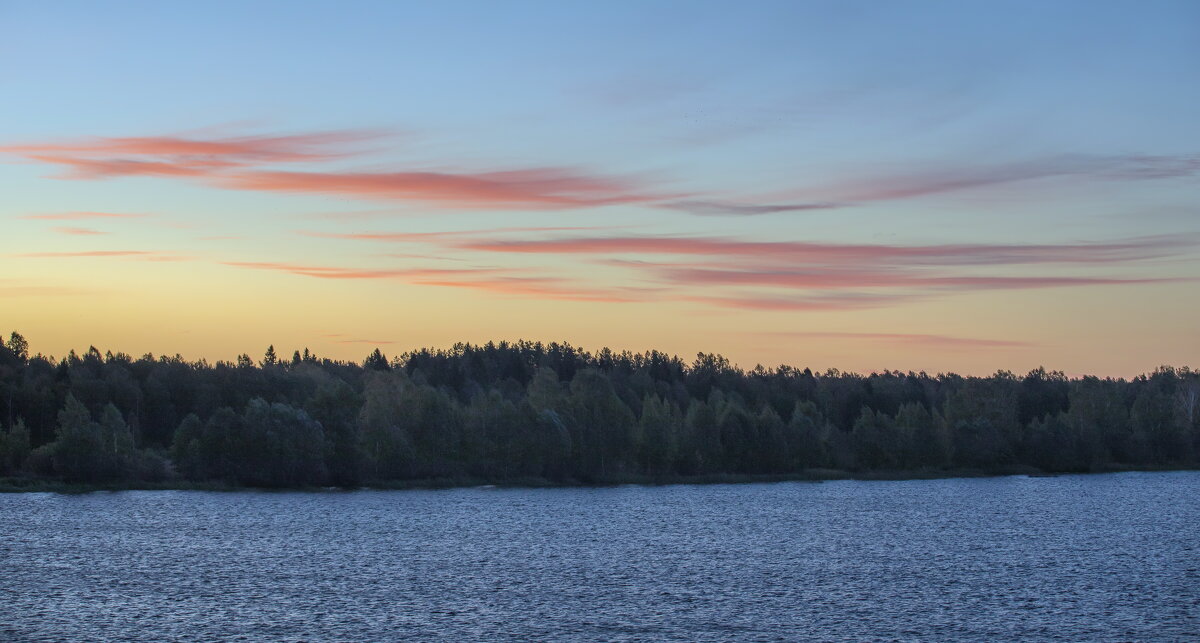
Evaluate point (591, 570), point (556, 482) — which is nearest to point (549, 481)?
point (556, 482)

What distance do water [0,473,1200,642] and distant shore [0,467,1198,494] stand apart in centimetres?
698

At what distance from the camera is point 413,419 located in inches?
4729

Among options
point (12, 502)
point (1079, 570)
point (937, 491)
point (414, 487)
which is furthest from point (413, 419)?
point (1079, 570)

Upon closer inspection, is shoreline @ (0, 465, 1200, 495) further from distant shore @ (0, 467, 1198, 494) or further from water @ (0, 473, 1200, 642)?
water @ (0, 473, 1200, 642)

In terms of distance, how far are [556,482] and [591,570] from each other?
211 ft

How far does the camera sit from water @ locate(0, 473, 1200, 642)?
41.1 metres

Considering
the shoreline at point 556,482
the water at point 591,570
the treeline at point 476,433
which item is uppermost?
the treeline at point 476,433

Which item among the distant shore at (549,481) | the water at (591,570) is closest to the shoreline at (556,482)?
the distant shore at (549,481)

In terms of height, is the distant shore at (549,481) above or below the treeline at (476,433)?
below

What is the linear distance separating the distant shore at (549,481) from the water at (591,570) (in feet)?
22.9

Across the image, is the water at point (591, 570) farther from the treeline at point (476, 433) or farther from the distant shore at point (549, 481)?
the treeline at point (476, 433)

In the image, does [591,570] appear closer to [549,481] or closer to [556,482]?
[549,481]

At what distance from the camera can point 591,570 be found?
55.6 m

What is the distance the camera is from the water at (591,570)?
4109 centimetres
